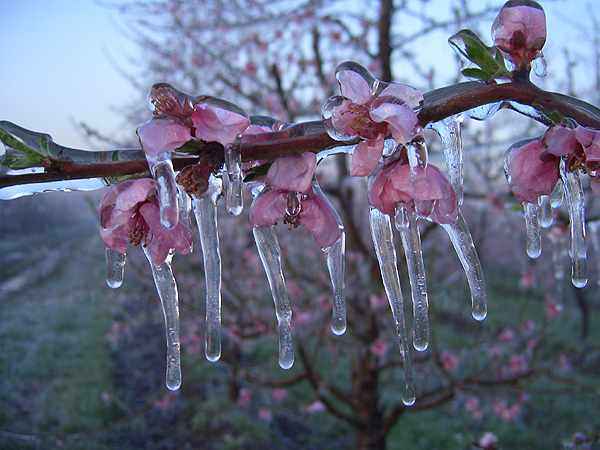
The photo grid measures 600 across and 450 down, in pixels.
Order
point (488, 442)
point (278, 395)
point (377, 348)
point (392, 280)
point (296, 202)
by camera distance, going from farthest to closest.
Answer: point (278, 395), point (377, 348), point (488, 442), point (392, 280), point (296, 202)

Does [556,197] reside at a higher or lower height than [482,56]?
lower

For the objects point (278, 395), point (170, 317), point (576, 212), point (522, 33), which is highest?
point (522, 33)

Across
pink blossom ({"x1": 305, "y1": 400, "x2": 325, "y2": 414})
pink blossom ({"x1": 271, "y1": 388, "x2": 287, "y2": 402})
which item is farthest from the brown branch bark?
pink blossom ({"x1": 271, "y1": 388, "x2": 287, "y2": 402})

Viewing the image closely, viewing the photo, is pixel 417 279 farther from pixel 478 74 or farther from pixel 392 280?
pixel 478 74

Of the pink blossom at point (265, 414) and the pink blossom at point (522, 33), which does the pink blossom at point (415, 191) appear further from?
the pink blossom at point (265, 414)

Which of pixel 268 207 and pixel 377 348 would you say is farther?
pixel 377 348

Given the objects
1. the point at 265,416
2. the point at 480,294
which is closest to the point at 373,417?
the point at 265,416

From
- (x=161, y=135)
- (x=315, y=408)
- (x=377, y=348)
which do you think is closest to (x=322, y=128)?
(x=161, y=135)

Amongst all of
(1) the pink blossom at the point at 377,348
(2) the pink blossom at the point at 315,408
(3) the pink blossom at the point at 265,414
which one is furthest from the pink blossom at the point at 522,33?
(3) the pink blossom at the point at 265,414

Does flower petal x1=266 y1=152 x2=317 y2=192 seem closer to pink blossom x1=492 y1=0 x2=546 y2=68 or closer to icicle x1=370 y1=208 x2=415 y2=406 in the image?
icicle x1=370 y1=208 x2=415 y2=406
